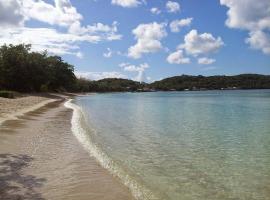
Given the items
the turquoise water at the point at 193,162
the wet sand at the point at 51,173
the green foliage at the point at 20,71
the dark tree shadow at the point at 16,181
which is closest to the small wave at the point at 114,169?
the turquoise water at the point at 193,162

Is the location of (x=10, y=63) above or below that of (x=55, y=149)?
above

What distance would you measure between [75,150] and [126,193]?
6.40m

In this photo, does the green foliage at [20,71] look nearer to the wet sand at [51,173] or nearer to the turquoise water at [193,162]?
the turquoise water at [193,162]

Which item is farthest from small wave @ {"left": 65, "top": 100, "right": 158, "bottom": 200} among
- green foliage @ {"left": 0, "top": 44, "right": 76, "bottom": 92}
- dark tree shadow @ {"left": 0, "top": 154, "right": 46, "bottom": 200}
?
green foliage @ {"left": 0, "top": 44, "right": 76, "bottom": 92}

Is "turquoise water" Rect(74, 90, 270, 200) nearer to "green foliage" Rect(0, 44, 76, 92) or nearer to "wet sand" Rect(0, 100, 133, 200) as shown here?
"wet sand" Rect(0, 100, 133, 200)

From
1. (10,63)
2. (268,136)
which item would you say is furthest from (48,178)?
(10,63)

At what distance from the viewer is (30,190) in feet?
31.0

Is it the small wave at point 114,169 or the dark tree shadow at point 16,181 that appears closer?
the dark tree shadow at point 16,181

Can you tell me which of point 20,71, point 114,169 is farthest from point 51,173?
point 20,71

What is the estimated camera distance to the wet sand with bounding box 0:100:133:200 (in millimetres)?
9398

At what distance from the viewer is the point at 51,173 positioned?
1135 centimetres

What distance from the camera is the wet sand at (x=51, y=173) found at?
9.40m

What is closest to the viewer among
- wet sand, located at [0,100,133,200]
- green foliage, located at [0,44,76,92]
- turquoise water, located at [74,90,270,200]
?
wet sand, located at [0,100,133,200]

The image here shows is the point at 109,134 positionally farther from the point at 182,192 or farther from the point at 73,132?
the point at 182,192
